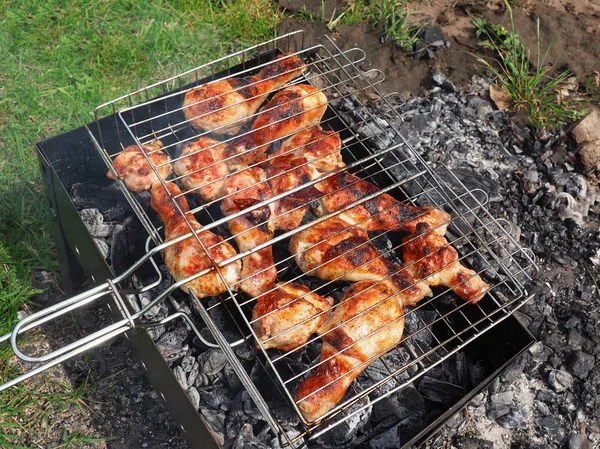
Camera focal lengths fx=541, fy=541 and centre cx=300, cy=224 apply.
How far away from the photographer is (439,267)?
2752mm

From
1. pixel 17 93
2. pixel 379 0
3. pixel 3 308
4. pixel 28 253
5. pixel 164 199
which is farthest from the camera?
pixel 379 0

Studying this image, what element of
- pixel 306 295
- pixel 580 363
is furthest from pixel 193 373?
pixel 580 363

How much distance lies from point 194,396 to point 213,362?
0.63 ft

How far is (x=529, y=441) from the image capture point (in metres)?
3.09

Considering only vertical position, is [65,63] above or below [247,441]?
below

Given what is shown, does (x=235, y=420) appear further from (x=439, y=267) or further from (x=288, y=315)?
(x=439, y=267)

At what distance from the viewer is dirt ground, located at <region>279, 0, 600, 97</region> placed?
4930mm

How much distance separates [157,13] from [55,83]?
120cm

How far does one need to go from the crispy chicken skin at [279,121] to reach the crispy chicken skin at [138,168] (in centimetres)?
39

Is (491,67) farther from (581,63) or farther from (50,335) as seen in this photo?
(50,335)

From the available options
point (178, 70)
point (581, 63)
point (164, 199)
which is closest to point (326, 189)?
point (164, 199)

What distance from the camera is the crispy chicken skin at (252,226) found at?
2729mm

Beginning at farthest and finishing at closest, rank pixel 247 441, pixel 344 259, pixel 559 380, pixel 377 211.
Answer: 1. pixel 559 380
2. pixel 377 211
3. pixel 344 259
4. pixel 247 441

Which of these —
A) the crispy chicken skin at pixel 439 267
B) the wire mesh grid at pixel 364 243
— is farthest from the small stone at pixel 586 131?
the crispy chicken skin at pixel 439 267
